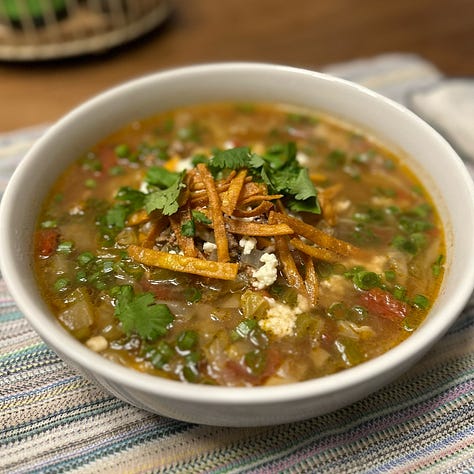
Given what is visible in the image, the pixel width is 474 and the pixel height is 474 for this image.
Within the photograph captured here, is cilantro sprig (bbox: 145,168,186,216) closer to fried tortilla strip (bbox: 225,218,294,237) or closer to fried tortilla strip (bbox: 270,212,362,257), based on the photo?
fried tortilla strip (bbox: 225,218,294,237)

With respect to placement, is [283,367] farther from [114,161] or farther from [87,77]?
[87,77]

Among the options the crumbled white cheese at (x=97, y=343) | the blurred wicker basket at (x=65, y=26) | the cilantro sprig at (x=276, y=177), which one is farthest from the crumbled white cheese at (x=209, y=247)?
the blurred wicker basket at (x=65, y=26)

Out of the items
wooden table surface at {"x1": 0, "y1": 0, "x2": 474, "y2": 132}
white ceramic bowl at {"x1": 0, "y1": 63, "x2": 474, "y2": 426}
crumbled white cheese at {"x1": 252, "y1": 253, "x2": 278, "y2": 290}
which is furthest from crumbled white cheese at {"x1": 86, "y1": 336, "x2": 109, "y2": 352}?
wooden table surface at {"x1": 0, "y1": 0, "x2": 474, "y2": 132}

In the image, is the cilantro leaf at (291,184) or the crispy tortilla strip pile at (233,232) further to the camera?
the cilantro leaf at (291,184)

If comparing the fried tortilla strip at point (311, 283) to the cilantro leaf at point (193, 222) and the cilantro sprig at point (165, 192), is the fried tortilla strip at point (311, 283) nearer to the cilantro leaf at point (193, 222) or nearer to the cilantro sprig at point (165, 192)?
the cilantro leaf at point (193, 222)

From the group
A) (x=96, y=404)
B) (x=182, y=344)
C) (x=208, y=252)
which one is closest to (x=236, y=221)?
(x=208, y=252)

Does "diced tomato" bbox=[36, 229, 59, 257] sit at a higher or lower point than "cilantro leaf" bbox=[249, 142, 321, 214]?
lower

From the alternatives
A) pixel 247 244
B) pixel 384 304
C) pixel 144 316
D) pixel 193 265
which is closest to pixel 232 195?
pixel 247 244
